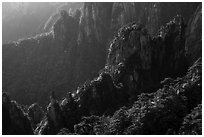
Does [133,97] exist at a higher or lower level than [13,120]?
higher

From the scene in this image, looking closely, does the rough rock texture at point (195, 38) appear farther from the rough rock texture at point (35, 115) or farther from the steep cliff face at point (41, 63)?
the steep cliff face at point (41, 63)

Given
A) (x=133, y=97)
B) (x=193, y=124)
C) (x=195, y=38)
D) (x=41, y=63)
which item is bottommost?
(x=193, y=124)

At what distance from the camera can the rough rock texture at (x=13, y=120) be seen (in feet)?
270

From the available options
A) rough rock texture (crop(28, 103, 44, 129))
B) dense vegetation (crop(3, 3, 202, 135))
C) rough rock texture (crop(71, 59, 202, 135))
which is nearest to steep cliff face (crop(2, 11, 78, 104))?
dense vegetation (crop(3, 3, 202, 135))

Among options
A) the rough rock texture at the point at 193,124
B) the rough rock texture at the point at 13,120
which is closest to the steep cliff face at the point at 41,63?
the rough rock texture at the point at 13,120

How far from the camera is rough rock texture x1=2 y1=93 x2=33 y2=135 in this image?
8231 cm

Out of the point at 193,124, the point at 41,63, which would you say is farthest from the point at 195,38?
the point at 41,63

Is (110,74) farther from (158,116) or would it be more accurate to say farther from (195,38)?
(158,116)

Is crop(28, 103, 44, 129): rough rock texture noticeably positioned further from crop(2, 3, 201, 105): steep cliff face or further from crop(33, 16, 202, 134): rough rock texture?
crop(2, 3, 201, 105): steep cliff face

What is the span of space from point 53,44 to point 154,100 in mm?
55132

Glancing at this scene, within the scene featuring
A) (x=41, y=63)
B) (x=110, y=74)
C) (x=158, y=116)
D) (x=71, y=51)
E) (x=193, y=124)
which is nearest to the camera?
(x=193, y=124)

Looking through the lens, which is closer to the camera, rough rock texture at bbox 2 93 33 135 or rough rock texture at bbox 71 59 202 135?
rough rock texture at bbox 71 59 202 135

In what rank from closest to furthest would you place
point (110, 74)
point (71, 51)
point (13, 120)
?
point (13, 120), point (110, 74), point (71, 51)

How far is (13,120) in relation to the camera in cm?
8394
